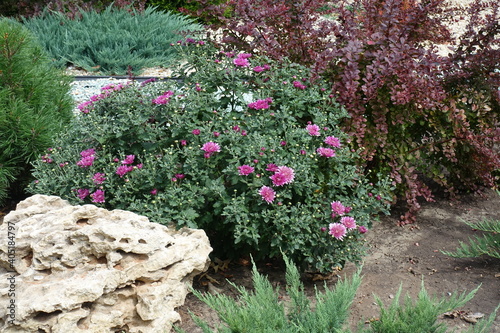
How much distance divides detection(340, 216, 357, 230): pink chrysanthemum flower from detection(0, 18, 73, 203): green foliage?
2113mm

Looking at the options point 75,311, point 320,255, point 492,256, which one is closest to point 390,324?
point 320,255

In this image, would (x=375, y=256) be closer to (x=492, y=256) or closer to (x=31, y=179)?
(x=492, y=256)

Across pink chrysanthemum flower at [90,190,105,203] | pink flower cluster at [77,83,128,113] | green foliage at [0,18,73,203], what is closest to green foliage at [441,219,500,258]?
pink chrysanthemum flower at [90,190,105,203]

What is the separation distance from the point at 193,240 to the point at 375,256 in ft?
4.20

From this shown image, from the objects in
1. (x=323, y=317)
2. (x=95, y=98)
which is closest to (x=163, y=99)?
(x=95, y=98)

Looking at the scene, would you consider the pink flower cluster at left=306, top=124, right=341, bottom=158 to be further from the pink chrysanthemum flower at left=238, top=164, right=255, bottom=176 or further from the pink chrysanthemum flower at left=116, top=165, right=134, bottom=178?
the pink chrysanthemum flower at left=116, top=165, right=134, bottom=178

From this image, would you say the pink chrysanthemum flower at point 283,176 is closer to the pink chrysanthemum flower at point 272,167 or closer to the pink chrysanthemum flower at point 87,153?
the pink chrysanthemum flower at point 272,167

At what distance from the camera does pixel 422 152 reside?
12.4 ft

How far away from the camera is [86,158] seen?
2928 millimetres

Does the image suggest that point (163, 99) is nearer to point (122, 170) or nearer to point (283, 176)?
point (122, 170)

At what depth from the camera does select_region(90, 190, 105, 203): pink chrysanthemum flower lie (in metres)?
2.79

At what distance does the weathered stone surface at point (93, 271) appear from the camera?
7.38 ft

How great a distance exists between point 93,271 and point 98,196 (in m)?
0.53

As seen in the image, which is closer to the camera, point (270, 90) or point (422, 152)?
point (270, 90)
